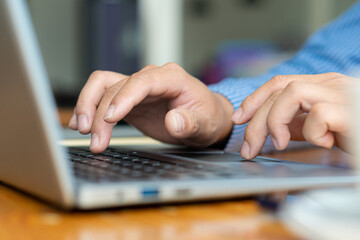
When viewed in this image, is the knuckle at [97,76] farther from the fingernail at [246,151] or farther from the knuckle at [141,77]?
the fingernail at [246,151]

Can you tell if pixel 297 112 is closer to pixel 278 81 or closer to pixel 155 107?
pixel 278 81

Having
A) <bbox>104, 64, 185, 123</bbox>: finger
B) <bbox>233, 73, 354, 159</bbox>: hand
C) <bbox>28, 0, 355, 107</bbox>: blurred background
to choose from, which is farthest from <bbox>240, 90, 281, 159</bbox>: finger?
<bbox>28, 0, 355, 107</bbox>: blurred background

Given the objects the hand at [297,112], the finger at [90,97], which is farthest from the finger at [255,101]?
the finger at [90,97]

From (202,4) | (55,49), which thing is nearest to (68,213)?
(55,49)

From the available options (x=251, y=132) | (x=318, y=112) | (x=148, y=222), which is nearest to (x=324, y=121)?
(x=318, y=112)

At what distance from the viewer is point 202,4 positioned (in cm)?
469

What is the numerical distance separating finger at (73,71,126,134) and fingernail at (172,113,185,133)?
13 cm

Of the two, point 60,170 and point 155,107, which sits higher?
point 60,170

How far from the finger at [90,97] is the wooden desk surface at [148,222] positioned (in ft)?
0.85

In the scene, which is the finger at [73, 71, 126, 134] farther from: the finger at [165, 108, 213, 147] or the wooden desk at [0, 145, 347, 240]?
the wooden desk at [0, 145, 347, 240]

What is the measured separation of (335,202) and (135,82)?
358 millimetres

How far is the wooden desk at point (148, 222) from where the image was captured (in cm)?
30

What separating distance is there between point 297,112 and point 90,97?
0.98 feet

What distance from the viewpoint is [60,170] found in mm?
320
